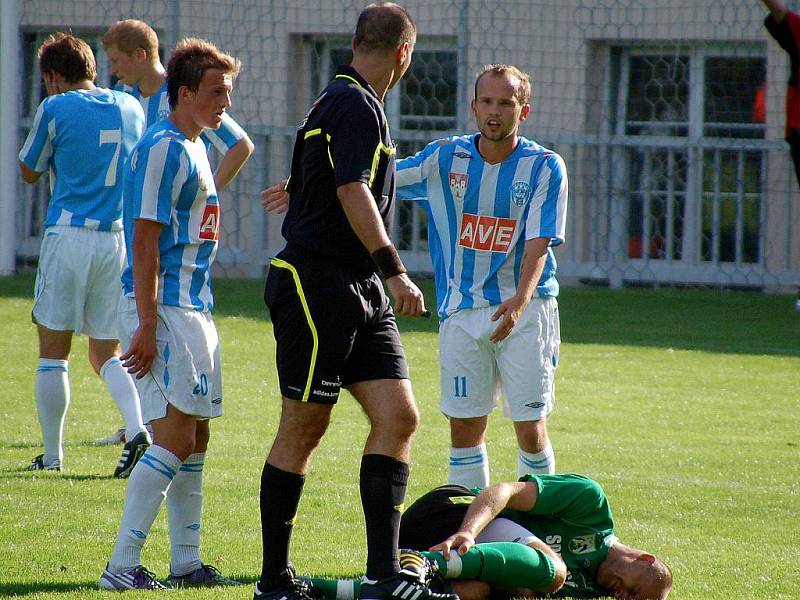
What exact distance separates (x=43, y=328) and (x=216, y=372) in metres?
2.54

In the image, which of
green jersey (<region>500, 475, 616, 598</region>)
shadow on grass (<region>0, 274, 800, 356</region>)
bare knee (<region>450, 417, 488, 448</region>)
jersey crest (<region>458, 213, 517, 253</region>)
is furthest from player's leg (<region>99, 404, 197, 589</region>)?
shadow on grass (<region>0, 274, 800, 356</region>)

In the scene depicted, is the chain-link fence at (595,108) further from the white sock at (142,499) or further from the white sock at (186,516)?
the white sock at (142,499)

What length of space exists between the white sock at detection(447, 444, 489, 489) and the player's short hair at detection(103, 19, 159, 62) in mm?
2719

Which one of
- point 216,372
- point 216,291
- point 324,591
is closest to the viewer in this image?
point 324,591

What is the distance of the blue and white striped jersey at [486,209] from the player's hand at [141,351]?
1.49m

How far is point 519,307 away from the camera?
17.1ft

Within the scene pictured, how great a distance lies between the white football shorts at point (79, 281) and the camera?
7008mm

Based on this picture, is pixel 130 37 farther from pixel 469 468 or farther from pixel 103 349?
pixel 469 468

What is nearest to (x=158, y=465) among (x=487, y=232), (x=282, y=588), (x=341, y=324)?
(x=282, y=588)

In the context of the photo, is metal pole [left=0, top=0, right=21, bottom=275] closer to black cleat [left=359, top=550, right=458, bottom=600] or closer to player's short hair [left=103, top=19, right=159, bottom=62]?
player's short hair [left=103, top=19, right=159, bottom=62]

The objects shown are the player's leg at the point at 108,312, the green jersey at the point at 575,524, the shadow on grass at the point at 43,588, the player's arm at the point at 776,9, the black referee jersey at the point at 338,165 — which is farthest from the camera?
the player's leg at the point at 108,312

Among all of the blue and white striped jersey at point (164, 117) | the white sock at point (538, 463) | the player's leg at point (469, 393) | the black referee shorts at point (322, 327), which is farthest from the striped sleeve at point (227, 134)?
the white sock at point (538, 463)

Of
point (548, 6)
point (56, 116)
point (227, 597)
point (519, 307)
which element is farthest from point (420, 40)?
point (227, 597)

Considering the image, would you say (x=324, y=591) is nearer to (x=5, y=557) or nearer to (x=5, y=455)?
(x=5, y=557)
